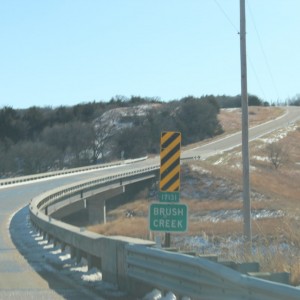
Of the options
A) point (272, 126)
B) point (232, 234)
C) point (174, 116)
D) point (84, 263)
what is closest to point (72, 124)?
point (174, 116)

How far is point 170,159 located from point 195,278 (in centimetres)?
484

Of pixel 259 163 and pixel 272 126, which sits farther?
pixel 272 126

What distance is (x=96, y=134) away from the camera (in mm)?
120188

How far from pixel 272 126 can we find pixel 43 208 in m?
97.0

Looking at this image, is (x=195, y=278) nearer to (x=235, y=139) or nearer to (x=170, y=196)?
(x=170, y=196)

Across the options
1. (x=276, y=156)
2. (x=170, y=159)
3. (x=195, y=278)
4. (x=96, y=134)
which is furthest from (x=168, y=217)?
(x=96, y=134)

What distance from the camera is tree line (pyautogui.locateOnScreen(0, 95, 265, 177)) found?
4286 inches

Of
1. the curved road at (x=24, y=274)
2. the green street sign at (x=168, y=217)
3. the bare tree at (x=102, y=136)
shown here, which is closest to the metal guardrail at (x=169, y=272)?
the green street sign at (x=168, y=217)

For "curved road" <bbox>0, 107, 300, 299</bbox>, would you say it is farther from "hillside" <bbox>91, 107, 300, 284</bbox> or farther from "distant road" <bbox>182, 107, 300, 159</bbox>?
"distant road" <bbox>182, 107, 300, 159</bbox>

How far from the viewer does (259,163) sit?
78812 millimetres

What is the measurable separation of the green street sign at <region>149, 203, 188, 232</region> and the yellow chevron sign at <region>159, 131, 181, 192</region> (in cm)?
130

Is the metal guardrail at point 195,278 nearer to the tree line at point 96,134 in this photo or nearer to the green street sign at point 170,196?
the green street sign at point 170,196

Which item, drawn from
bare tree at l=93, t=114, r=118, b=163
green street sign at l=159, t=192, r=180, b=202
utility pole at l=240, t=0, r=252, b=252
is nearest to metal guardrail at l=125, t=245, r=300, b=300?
green street sign at l=159, t=192, r=180, b=202

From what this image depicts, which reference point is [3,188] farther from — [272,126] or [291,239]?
[272,126]
